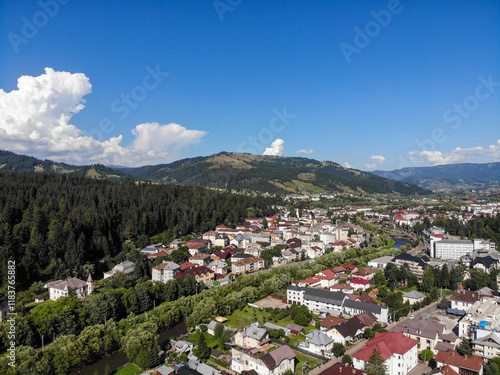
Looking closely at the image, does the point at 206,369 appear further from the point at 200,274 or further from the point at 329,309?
the point at 200,274


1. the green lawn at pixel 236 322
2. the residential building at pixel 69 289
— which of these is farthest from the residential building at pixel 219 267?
the residential building at pixel 69 289

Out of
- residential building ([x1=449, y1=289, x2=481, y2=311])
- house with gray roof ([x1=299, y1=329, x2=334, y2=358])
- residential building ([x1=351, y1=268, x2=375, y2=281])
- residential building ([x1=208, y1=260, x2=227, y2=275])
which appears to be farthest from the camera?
residential building ([x1=208, y1=260, x2=227, y2=275])

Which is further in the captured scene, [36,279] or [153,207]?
[153,207]

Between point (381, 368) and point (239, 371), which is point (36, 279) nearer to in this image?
point (239, 371)

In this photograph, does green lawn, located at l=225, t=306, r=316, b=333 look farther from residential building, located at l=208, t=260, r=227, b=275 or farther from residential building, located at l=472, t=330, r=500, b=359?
residential building, located at l=208, t=260, r=227, b=275

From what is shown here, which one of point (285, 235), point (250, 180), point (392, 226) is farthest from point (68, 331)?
point (250, 180)

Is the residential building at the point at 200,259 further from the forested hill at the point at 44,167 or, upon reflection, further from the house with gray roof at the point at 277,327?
the forested hill at the point at 44,167

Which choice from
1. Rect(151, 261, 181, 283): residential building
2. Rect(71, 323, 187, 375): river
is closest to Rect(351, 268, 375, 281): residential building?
Rect(151, 261, 181, 283): residential building

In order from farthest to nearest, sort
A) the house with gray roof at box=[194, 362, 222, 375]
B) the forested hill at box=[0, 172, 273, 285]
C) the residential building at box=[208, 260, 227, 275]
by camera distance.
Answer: the residential building at box=[208, 260, 227, 275]
the forested hill at box=[0, 172, 273, 285]
the house with gray roof at box=[194, 362, 222, 375]
